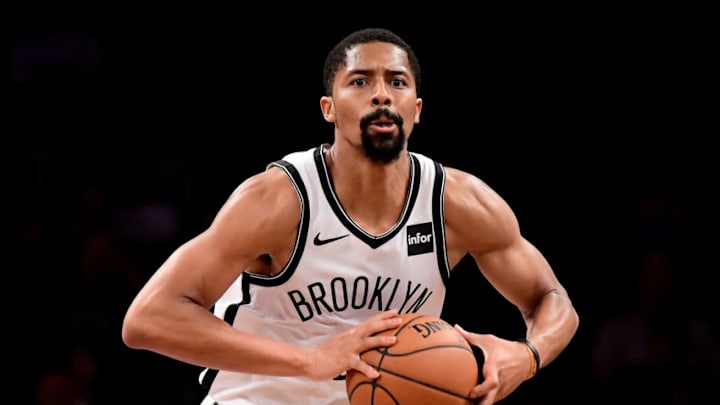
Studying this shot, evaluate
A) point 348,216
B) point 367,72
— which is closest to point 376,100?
point 367,72

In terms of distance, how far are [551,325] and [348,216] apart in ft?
2.66

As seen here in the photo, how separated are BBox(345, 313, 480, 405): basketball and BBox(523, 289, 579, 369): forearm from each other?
0.49 meters

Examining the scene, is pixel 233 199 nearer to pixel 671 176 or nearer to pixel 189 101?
pixel 189 101

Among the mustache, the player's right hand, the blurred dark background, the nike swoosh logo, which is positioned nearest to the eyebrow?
the mustache

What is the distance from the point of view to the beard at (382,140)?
373 centimetres

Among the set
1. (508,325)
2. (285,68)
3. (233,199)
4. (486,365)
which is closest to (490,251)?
(486,365)

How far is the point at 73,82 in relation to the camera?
684cm

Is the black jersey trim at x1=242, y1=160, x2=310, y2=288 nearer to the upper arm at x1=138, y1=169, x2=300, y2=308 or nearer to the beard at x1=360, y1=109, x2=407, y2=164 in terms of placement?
the upper arm at x1=138, y1=169, x2=300, y2=308

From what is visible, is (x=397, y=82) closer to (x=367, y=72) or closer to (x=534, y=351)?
(x=367, y=72)

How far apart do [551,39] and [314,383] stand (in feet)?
12.1

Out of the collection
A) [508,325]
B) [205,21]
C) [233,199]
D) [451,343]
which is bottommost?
[508,325]

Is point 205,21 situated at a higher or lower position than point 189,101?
higher

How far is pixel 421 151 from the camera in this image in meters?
6.44

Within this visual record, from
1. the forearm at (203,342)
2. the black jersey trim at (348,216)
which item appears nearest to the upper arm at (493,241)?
the black jersey trim at (348,216)
